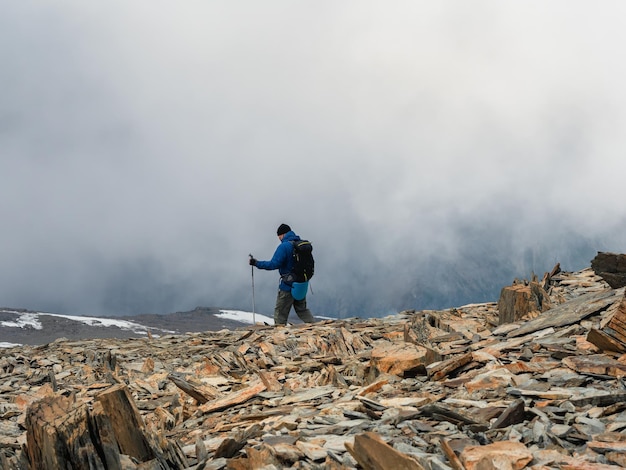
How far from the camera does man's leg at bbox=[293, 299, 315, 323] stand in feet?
72.3

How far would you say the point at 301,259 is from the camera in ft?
68.8

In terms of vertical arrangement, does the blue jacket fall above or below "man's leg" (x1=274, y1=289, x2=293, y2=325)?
above

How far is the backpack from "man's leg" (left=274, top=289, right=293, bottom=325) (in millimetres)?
869

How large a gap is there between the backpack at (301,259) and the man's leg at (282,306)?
34.2 inches

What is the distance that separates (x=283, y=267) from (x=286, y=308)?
1777mm

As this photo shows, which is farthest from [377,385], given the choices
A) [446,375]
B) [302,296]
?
[302,296]

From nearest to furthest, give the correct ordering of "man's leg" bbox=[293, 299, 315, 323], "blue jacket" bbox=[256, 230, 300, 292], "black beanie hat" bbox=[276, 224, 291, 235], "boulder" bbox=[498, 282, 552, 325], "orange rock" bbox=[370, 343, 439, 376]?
1. "orange rock" bbox=[370, 343, 439, 376]
2. "boulder" bbox=[498, 282, 552, 325]
3. "blue jacket" bbox=[256, 230, 300, 292]
4. "black beanie hat" bbox=[276, 224, 291, 235]
5. "man's leg" bbox=[293, 299, 315, 323]

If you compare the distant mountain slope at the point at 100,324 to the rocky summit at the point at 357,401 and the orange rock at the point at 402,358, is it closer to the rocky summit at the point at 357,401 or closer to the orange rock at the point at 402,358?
the rocky summit at the point at 357,401

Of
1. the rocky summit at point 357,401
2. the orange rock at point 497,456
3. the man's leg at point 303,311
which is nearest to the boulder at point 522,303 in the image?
the rocky summit at point 357,401

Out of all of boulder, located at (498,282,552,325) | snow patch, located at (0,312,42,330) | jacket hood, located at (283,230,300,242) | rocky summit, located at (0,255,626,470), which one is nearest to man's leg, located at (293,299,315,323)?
jacket hood, located at (283,230,300,242)

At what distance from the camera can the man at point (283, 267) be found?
2080 cm

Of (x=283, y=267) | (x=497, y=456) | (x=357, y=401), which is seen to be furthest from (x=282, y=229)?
(x=497, y=456)

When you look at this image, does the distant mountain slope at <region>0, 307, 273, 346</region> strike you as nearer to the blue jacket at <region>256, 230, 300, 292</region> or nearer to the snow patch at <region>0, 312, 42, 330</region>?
the snow patch at <region>0, 312, 42, 330</region>

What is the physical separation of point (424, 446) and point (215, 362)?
11.0 m
